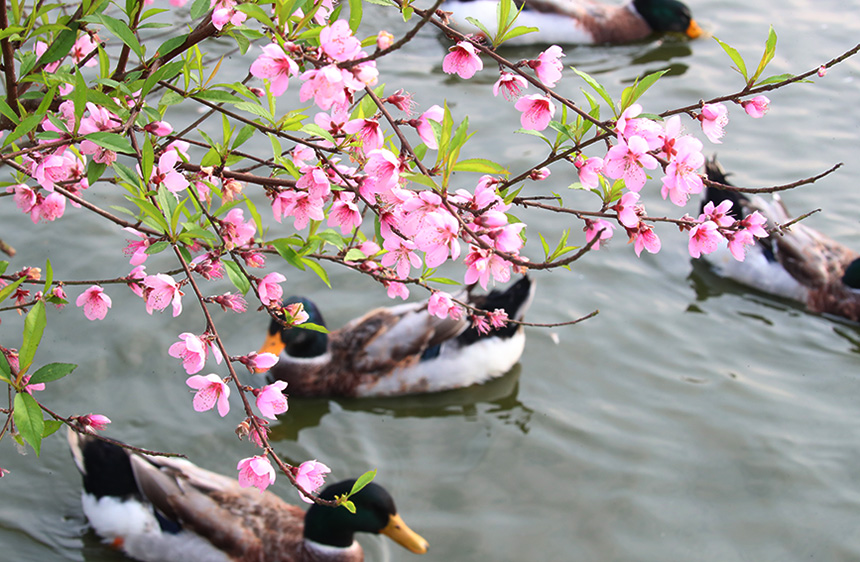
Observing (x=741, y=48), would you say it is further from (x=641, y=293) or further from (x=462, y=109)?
(x=641, y=293)

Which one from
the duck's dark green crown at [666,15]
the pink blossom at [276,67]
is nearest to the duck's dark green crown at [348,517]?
the pink blossom at [276,67]

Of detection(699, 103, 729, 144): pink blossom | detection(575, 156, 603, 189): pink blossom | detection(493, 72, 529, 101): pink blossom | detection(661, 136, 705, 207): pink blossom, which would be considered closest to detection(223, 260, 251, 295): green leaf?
detection(493, 72, 529, 101): pink blossom

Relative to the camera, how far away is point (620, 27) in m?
9.77

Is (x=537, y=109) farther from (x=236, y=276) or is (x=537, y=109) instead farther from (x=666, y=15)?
(x=666, y=15)

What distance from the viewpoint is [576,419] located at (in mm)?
5145

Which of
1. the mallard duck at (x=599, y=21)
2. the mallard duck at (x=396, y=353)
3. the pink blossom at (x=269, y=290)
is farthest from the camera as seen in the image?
the mallard duck at (x=599, y=21)

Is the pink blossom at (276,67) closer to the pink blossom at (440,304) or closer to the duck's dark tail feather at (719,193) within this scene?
the pink blossom at (440,304)

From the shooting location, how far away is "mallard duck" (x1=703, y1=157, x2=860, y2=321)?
625 cm

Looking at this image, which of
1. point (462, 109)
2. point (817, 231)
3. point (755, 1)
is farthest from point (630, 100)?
point (755, 1)

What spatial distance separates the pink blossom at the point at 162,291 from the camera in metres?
2.21

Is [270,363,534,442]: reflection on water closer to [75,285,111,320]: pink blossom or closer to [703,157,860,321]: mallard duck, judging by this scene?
[703,157,860,321]: mallard duck

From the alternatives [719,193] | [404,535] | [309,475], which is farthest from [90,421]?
[719,193]

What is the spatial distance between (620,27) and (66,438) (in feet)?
24.2

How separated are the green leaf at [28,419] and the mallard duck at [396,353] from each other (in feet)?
11.0
